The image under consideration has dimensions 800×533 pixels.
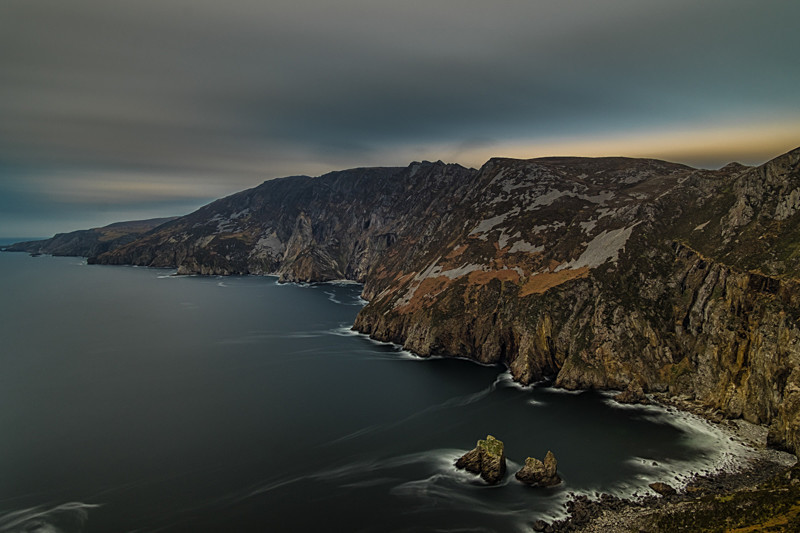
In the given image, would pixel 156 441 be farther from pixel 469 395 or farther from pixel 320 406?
pixel 469 395

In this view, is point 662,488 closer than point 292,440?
Yes

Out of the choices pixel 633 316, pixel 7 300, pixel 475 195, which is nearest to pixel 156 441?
pixel 633 316

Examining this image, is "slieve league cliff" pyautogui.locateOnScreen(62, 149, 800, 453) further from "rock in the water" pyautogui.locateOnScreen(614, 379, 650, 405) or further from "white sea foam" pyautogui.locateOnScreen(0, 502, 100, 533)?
"white sea foam" pyautogui.locateOnScreen(0, 502, 100, 533)

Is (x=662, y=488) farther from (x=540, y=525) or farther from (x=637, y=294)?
(x=637, y=294)

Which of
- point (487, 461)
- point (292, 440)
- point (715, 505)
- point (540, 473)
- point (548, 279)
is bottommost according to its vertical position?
point (292, 440)

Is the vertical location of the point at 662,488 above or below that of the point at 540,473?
below

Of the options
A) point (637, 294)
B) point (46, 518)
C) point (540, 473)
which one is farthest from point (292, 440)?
point (637, 294)
